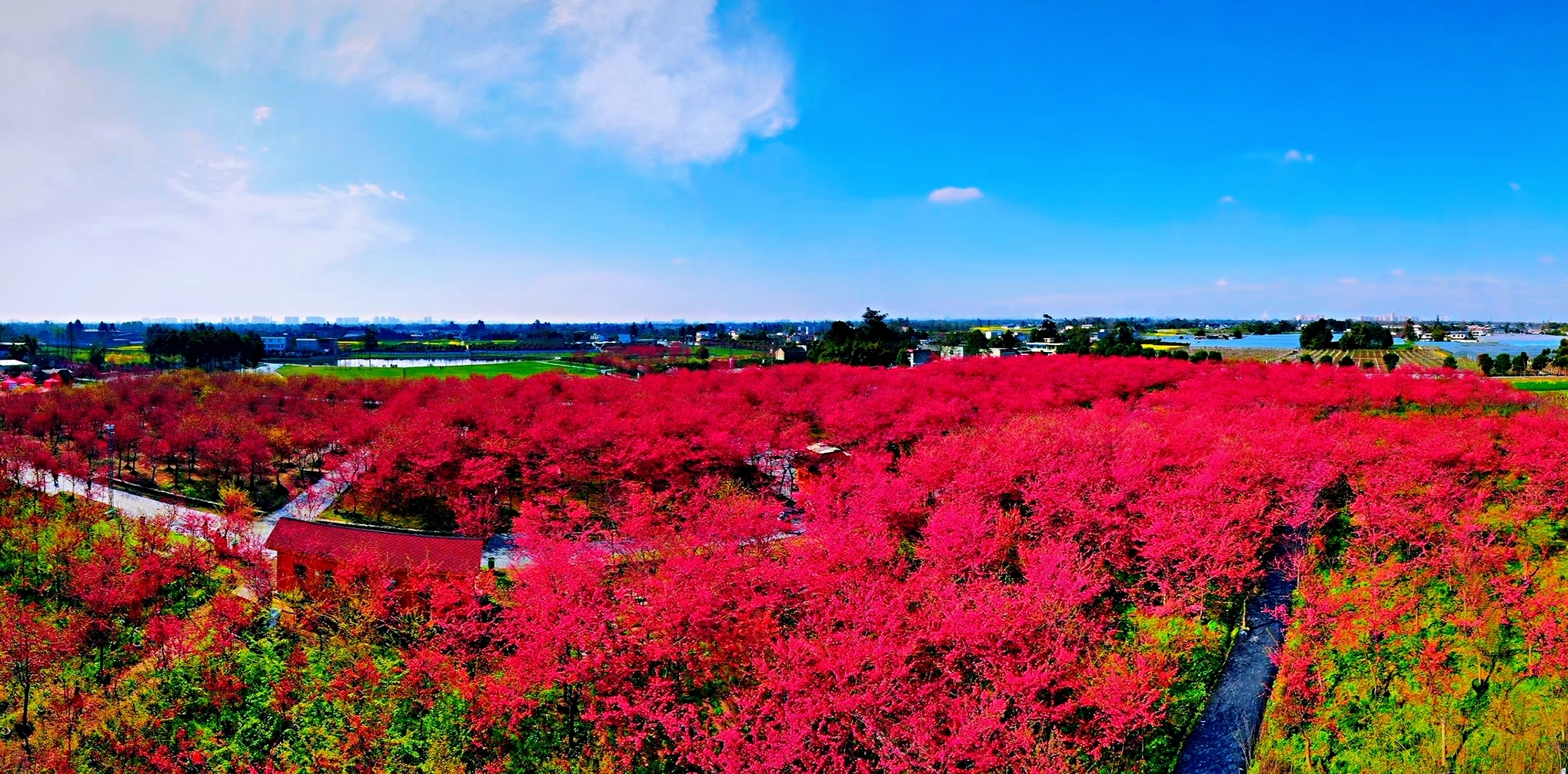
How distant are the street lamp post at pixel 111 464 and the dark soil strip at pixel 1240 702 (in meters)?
35.5

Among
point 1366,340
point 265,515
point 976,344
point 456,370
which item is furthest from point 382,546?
point 1366,340

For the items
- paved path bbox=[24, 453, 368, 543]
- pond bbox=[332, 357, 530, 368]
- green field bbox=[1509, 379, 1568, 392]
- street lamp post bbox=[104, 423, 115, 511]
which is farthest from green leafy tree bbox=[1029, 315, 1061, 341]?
street lamp post bbox=[104, 423, 115, 511]

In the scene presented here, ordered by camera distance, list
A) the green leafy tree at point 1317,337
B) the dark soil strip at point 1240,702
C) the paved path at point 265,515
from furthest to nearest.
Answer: the green leafy tree at point 1317,337 → the paved path at point 265,515 → the dark soil strip at point 1240,702

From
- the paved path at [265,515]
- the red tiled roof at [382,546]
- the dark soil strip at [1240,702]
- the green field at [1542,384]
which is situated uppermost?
the green field at [1542,384]

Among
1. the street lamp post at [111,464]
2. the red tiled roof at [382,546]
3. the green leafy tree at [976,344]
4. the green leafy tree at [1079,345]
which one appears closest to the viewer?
the red tiled roof at [382,546]

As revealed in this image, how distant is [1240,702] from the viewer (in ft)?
49.1

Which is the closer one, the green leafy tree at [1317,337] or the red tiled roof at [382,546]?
the red tiled roof at [382,546]

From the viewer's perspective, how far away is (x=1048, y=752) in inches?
428

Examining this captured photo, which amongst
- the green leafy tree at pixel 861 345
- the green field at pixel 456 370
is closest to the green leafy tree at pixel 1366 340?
the green leafy tree at pixel 861 345

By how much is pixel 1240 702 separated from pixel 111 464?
1694 inches

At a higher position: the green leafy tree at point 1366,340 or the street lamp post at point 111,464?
the green leafy tree at point 1366,340

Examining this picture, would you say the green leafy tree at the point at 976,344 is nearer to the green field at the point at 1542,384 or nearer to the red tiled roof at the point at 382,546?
the green field at the point at 1542,384

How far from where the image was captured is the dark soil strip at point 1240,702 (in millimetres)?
13406

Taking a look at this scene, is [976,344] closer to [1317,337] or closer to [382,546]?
[1317,337]
